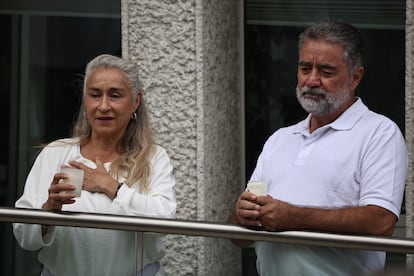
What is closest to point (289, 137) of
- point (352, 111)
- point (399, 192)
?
point (352, 111)

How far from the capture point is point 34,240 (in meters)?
4.79

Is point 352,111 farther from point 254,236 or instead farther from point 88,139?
point 88,139

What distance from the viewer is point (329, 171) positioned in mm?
4457

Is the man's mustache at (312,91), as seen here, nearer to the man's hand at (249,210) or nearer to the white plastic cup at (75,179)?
the man's hand at (249,210)

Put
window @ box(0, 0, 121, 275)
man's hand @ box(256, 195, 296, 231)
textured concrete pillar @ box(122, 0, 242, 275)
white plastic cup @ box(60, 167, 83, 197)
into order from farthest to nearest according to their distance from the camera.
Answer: window @ box(0, 0, 121, 275) < textured concrete pillar @ box(122, 0, 242, 275) < white plastic cup @ box(60, 167, 83, 197) < man's hand @ box(256, 195, 296, 231)

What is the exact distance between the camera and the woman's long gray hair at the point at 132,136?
481 centimetres

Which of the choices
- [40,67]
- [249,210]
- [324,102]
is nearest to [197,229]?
[249,210]

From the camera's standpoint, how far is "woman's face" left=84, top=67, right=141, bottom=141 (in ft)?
16.2

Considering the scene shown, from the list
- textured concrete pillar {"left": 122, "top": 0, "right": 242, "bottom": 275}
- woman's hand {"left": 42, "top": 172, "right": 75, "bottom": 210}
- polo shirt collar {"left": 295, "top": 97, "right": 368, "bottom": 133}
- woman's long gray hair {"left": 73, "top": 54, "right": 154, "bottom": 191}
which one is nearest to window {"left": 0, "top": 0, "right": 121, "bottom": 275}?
textured concrete pillar {"left": 122, "top": 0, "right": 242, "bottom": 275}

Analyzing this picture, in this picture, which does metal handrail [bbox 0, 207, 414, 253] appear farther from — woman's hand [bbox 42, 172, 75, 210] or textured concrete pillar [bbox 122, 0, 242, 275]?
textured concrete pillar [bbox 122, 0, 242, 275]

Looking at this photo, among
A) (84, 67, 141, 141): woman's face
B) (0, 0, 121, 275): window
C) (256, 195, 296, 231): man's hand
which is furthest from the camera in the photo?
(0, 0, 121, 275): window

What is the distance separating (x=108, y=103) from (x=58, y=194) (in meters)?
0.57

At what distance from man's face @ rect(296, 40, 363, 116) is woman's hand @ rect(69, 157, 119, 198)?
2.90 feet

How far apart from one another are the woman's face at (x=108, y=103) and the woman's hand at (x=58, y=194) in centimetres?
44
